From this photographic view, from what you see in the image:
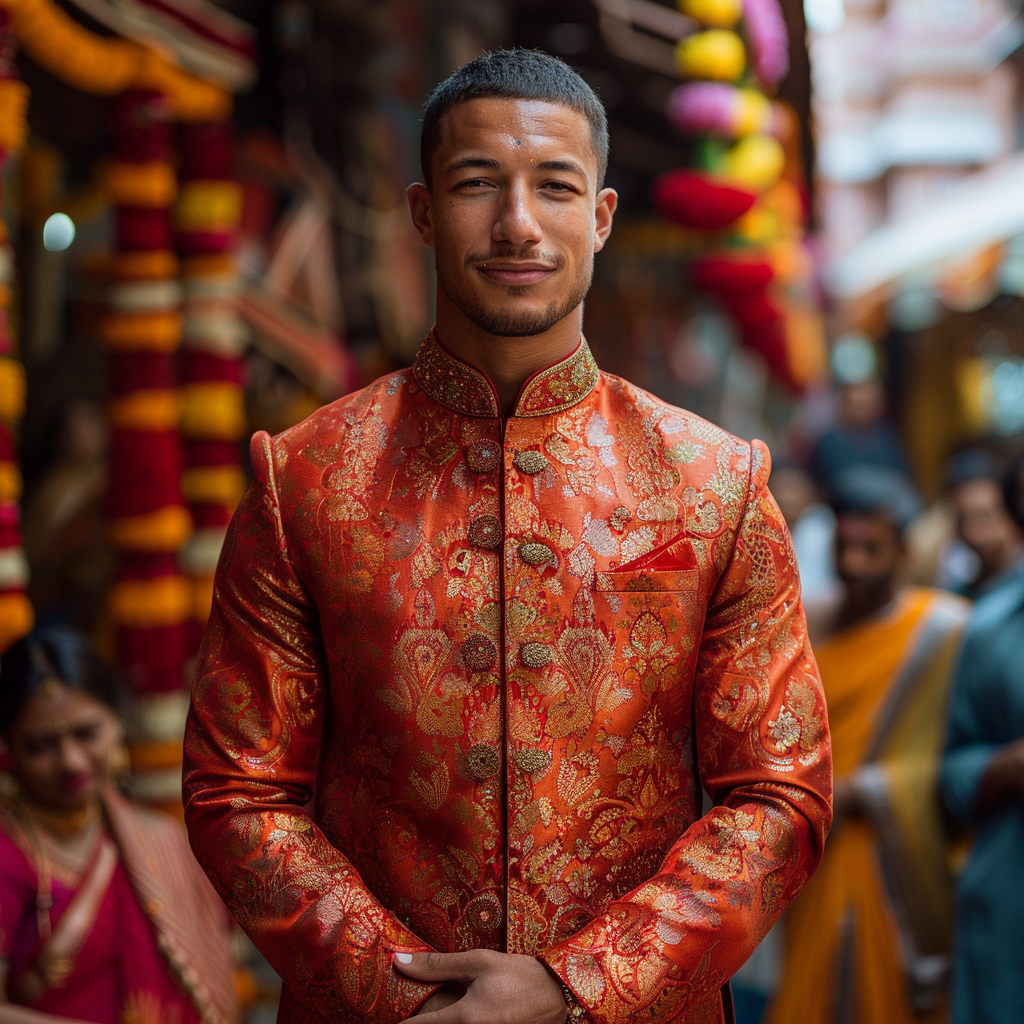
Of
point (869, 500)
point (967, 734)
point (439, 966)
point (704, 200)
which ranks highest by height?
point (704, 200)

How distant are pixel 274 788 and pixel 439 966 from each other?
283 mm

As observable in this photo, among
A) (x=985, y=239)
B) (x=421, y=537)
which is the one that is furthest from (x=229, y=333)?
(x=985, y=239)

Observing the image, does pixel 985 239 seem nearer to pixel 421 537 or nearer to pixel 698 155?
pixel 698 155

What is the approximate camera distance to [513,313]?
156 cm

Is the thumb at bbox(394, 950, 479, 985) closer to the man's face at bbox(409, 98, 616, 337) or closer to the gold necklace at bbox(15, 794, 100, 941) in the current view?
the man's face at bbox(409, 98, 616, 337)

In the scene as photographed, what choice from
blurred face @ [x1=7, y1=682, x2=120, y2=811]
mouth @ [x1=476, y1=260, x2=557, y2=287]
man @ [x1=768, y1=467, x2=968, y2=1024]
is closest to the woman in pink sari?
blurred face @ [x1=7, y1=682, x2=120, y2=811]

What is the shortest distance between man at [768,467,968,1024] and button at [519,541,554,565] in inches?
97.5

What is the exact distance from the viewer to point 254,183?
563cm

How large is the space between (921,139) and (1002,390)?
12.2m

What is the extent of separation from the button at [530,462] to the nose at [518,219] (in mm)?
260

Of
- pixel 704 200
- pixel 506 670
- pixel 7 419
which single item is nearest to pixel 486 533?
pixel 506 670

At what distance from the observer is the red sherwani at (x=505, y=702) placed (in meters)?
1.52

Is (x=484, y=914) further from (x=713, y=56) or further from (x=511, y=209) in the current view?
(x=713, y=56)

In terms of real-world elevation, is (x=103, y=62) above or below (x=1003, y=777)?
above
